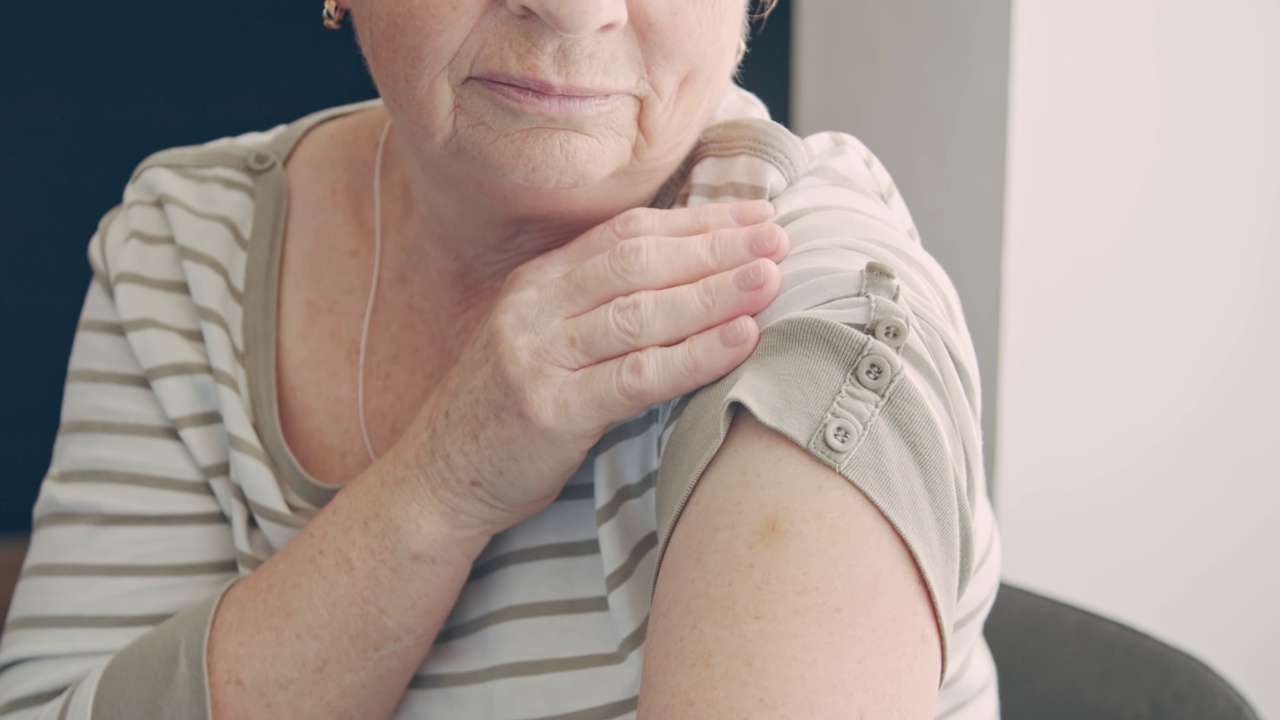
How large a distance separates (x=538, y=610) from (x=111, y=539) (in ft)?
1.56

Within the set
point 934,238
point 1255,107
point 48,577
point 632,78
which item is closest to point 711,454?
point 632,78

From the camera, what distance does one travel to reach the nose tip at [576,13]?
0.84 metres

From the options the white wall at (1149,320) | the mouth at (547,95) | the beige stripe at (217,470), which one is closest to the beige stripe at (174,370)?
→ the beige stripe at (217,470)

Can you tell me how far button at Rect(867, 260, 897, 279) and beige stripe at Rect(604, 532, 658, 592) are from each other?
0.31 m

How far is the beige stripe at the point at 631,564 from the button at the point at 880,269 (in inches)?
12.1

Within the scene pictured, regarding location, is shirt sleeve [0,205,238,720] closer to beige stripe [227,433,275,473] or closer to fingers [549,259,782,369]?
beige stripe [227,433,275,473]

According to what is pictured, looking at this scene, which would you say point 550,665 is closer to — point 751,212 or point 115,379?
point 751,212

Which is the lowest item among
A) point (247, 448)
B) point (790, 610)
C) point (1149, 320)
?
point (1149, 320)

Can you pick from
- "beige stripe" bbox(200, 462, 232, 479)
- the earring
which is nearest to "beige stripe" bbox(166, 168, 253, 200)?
the earring

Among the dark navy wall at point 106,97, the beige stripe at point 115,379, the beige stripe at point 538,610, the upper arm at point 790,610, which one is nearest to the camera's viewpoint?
the upper arm at point 790,610

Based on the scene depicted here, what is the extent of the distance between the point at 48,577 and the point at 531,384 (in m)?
0.61

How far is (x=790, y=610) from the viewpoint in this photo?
648mm

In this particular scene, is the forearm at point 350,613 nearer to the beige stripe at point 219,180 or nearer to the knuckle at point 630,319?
the knuckle at point 630,319

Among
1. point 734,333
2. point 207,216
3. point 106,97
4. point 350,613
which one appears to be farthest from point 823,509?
point 106,97
